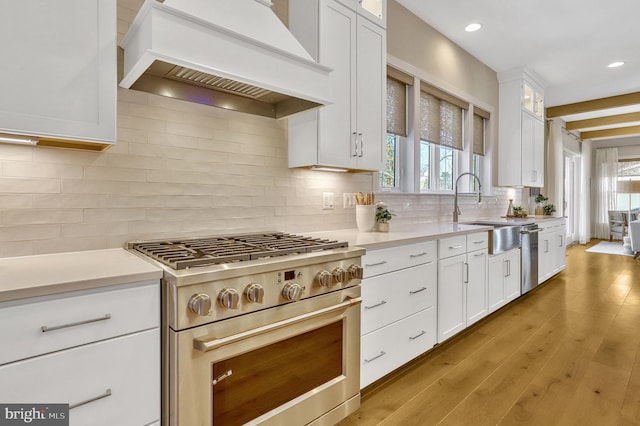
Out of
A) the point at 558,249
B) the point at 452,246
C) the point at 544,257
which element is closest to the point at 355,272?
the point at 452,246

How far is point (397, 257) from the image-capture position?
2166mm

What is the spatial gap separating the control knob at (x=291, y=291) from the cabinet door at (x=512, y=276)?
277 centimetres

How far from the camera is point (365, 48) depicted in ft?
8.03

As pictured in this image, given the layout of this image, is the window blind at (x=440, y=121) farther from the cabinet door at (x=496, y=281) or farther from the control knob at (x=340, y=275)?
the control knob at (x=340, y=275)

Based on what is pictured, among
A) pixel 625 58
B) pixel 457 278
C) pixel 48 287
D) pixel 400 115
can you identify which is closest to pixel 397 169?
pixel 400 115

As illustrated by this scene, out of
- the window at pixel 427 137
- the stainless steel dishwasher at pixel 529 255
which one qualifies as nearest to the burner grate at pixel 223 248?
the window at pixel 427 137

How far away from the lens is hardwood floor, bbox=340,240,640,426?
1.93 meters

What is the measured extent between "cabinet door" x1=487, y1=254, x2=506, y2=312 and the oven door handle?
Result: 1.95m

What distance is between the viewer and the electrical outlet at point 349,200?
9.02 ft

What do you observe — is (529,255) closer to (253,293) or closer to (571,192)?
(253,293)

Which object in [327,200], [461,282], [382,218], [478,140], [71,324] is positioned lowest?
[461,282]

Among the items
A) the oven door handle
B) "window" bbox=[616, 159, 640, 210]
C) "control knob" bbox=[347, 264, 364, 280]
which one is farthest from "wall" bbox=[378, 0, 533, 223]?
"window" bbox=[616, 159, 640, 210]

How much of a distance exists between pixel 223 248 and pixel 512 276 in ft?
10.5

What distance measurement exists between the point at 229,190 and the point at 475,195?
341 cm
